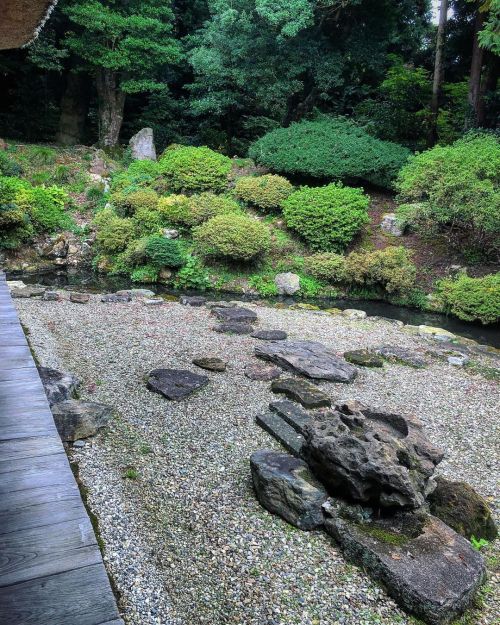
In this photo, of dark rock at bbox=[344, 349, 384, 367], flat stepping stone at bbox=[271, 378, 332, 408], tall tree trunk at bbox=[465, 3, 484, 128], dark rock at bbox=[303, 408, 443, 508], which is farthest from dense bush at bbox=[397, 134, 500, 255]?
dark rock at bbox=[303, 408, 443, 508]

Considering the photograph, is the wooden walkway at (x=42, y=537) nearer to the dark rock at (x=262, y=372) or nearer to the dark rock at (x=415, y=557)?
the dark rock at (x=415, y=557)

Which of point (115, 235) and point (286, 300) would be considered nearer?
point (286, 300)

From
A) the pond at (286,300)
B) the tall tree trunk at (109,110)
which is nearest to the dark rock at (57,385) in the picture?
the pond at (286,300)

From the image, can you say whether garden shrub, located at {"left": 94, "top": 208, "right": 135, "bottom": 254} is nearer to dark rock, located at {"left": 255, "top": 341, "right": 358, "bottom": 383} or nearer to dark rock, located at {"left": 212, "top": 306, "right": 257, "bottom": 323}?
dark rock, located at {"left": 212, "top": 306, "right": 257, "bottom": 323}

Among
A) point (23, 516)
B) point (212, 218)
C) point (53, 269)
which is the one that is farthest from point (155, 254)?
point (23, 516)

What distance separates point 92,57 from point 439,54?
11.3 metres

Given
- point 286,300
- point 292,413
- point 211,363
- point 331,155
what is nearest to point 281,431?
point 292,413

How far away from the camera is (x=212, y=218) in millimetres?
11078

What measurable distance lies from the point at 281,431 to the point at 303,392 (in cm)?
93

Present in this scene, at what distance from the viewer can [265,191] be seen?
12172mm

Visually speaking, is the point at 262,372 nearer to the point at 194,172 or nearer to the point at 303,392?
the point at 303,392

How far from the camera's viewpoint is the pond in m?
9.11

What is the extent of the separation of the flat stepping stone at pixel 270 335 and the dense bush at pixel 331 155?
23.7 feet

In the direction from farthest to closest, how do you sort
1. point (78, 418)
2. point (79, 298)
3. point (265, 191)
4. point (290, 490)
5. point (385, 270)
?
point (265, 191)
point (385, 270)
point (79, 298)
point (78, 418)
point (290, 490)
